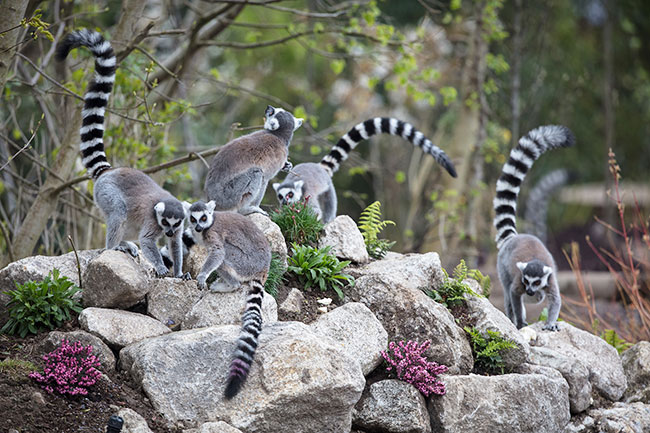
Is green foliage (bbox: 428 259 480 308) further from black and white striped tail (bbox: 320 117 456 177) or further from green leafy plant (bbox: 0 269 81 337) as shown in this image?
green leafy plant (bbox: 0 269 81 337)

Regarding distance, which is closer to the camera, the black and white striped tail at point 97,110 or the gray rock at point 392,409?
the gray rock at point 392,409

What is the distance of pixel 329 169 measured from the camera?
855 cm

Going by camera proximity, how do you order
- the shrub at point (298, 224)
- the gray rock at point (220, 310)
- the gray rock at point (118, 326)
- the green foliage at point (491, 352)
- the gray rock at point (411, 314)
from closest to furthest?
the gray rock at point (118, 326), the gray rock at point (220, 310), the gray rock at point (411, 314), the green foliage at point (491, 352), the shrub at point (298, 224)

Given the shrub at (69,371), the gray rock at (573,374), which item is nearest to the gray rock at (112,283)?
the shrub at (69,371)

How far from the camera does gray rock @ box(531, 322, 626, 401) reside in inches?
273

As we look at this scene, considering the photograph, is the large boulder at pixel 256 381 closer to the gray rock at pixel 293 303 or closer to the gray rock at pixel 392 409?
the gray rock at pixel 392 409

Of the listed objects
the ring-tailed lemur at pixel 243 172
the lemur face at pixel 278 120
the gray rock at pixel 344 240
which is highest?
the lemur face at pixel 278 120

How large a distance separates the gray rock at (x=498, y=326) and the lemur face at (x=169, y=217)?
2.91 meters

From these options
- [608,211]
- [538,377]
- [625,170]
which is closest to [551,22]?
[608,211]

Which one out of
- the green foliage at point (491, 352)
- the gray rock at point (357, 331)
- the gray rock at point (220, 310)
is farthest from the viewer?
the green foliage at point (491, 352)

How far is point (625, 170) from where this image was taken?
84.4 ft

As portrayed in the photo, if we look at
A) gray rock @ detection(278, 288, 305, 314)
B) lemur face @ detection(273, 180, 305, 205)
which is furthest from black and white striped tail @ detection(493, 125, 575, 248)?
gray rock @ detection(278, 288, 305, 314)

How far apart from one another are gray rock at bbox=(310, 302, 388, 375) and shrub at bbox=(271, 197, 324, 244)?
1.12 meters

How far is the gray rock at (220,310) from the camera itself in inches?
221
